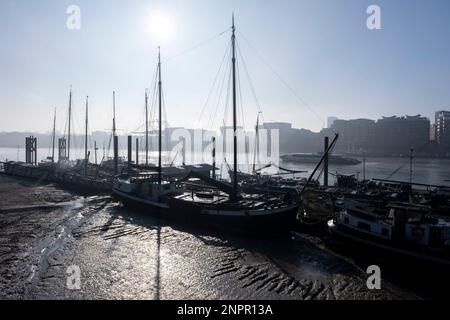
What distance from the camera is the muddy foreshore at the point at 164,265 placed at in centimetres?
1677

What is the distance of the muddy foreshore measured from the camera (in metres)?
16.8

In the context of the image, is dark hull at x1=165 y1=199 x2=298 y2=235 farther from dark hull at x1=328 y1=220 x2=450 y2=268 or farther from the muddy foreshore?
dark hull at x1=328 y1=220 x2=450 y2=268

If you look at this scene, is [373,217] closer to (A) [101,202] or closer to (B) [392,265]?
(B) [392,265]

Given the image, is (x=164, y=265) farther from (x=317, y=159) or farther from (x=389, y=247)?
(x=317, y=159)

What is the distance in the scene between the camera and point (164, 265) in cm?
2045

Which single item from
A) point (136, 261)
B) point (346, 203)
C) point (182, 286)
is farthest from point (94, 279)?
point (346, 203)

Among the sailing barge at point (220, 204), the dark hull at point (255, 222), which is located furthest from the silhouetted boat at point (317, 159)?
the dark hull at point (255, 222)

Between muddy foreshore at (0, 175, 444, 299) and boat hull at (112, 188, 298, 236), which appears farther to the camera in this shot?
boat hull at (112, 188, 298, 236)

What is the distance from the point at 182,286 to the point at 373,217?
14122 mm

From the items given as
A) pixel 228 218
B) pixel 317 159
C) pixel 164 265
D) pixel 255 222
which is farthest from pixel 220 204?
pixel 317 159

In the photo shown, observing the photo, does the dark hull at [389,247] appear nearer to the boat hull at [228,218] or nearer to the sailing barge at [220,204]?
the boat hull at [228,218]

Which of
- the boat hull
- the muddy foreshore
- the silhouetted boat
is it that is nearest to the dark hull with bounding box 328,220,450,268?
the muddy foreshore

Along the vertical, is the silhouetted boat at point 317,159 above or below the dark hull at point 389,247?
above

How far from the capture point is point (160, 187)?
35.5m
